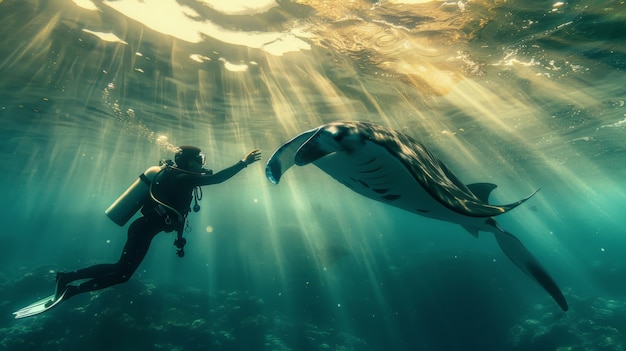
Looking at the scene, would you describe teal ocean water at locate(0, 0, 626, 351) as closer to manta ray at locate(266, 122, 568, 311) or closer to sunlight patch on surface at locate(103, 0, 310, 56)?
sunlight patch on surface at locate(103, 0, 310, 56)

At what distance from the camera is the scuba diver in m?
5.73

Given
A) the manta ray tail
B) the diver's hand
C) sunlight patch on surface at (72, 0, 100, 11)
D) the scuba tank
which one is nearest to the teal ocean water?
sunlight patch on surface at (72, 0, 100, 11)

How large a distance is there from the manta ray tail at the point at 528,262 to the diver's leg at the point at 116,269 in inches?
251

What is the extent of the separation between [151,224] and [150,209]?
324mm

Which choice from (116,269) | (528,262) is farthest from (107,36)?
(528,262)

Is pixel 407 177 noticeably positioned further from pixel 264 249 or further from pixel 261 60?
pixel 264 249

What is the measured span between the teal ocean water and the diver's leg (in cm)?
602

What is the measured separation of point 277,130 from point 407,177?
15.3 metres

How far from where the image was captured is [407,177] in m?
2.68

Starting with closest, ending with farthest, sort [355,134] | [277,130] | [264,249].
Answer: [355,134]
[277,130]
[264,249]

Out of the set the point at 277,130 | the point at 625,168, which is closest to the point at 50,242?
the point at 277,130

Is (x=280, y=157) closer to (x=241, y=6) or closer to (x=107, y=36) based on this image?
(x=241, y=6)

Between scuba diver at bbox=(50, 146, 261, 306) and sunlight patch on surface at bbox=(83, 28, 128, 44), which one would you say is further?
sunlight patch on surface at bbox=(83, 28, 128, 44)

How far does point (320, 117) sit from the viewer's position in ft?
49.6
